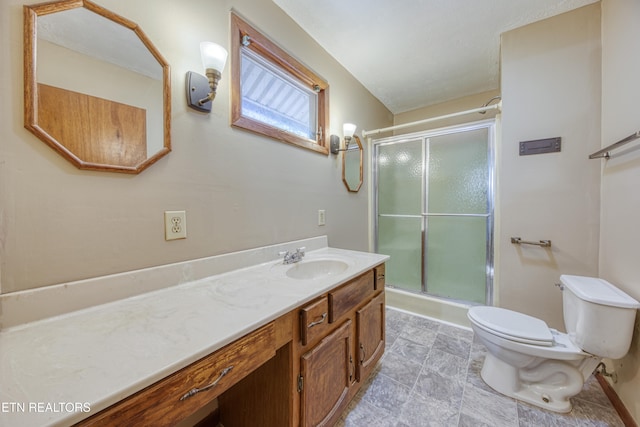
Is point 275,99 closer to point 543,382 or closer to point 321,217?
point 321,217

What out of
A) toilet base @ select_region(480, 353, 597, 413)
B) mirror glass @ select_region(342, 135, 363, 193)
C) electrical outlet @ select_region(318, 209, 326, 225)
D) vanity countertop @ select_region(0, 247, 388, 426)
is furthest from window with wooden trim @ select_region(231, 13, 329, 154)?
toilet base @ select_region(480, 353, 597, 413)

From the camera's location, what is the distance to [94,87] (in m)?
0.78

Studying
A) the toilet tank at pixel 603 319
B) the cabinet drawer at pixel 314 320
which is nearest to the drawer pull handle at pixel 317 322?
the cabinet drawer at pixel 314 320

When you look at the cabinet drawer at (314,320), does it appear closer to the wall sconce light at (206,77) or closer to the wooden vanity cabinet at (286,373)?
the wooden vanity cabinet at (286,373)

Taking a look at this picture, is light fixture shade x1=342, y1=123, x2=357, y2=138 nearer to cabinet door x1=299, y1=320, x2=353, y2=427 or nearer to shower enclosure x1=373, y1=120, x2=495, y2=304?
shower enclosure x1=373, y1=120, x2=495, y2=304

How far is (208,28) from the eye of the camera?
3.60 ft

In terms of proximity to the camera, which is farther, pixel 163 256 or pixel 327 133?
pixel 327 133

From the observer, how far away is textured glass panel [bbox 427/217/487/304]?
2.14m

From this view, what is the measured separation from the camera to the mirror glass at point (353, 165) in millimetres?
2062

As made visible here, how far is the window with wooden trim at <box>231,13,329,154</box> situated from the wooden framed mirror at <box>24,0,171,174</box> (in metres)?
0.37

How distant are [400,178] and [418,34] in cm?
131

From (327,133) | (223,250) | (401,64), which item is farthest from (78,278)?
(401,64)

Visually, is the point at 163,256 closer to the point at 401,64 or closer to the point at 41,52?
the point at 41,52

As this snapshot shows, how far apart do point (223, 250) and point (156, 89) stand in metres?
0.76
